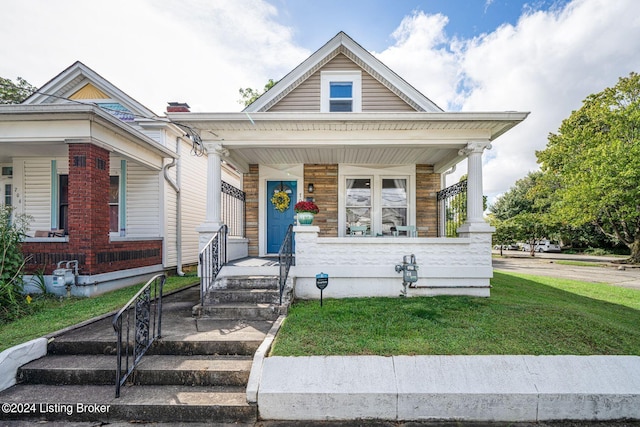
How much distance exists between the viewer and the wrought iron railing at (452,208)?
7199mm

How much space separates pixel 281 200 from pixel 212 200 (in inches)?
103

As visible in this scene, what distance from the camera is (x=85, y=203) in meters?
6.31

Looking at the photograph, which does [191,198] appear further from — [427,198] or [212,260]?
[427,198]

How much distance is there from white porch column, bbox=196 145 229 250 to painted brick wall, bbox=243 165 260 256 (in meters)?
2.18

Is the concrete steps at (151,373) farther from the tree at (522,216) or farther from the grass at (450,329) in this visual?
the tree at (522,216)

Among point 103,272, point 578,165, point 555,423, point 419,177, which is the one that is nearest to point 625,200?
point 578,165

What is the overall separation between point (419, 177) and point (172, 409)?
25.5ft

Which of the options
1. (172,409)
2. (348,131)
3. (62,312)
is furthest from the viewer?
(348,131)

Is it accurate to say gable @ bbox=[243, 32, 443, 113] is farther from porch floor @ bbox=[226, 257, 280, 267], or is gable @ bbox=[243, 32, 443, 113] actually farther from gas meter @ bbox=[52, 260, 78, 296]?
gas meter @ bbox=[52, 260, 78, 296]

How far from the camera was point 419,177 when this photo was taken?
8.59 m

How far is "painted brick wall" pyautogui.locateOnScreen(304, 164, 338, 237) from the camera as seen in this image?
28.1 feet

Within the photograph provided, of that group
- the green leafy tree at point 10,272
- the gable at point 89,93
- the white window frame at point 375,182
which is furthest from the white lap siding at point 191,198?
the white window frame at point 375,182

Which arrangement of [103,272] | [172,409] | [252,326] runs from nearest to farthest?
[172,409] < [252,326] < [103,272]

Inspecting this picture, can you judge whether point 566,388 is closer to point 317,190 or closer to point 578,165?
point 317,190
